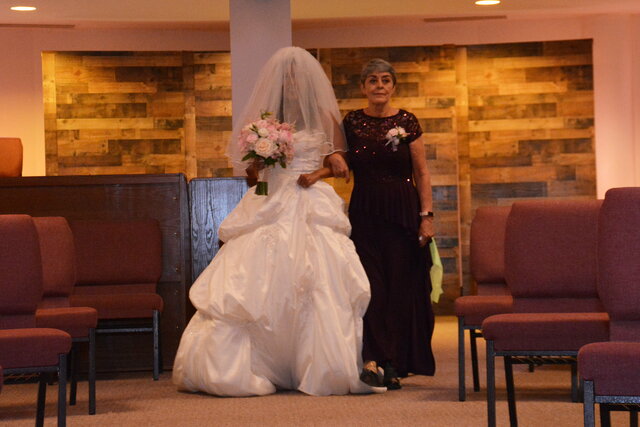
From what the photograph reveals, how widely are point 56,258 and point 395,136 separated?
1990mm

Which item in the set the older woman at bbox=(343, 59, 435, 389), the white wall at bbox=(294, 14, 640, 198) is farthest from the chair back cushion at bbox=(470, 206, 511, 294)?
the white wall at bbox=(294, 14, 640, 198)

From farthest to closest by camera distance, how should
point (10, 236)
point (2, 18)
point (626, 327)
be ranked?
point (2, 18) < point (10, 236) < point (626, 327)

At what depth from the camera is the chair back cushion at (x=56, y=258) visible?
20.1 ft

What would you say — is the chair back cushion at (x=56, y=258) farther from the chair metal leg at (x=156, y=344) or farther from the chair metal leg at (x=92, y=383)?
the chair metal leg at (x=92, y=383)

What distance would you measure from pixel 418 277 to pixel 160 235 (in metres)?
1.86

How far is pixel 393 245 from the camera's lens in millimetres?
6246

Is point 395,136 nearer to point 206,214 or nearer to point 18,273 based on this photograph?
point 206,214

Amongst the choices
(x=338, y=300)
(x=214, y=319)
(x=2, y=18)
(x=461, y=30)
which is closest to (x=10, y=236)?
(x=214, y=319)

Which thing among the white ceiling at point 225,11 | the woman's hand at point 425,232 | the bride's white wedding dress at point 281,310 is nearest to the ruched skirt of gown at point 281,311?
the bride's white wedding dress at point 281,310

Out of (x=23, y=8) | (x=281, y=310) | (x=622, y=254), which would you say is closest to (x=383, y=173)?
(x=281, y=310)

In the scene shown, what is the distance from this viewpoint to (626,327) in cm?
355

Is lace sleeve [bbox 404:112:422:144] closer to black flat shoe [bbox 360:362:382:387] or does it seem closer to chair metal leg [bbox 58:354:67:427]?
black flat shoe [bbox 360:362:382:387]

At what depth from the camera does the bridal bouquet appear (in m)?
6.04

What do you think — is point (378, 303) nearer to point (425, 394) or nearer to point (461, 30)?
point (425, 394)
